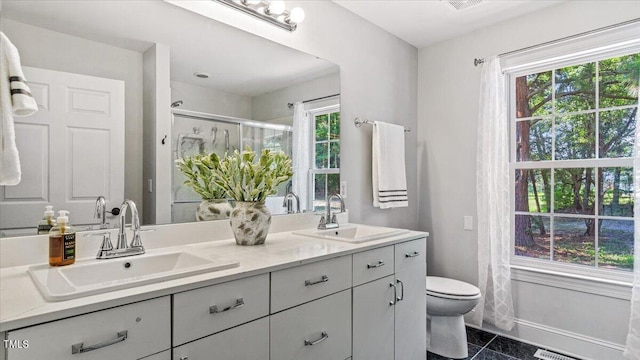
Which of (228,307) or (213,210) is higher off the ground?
(213,210)

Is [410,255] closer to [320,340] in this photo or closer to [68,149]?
[320,340]

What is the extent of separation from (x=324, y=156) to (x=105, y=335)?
1.64 metres

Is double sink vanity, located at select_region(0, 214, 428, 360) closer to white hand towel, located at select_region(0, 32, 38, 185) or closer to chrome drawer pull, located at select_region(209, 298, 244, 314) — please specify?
chrome drawer pull, located at select_region(209, 298, 244, 314)

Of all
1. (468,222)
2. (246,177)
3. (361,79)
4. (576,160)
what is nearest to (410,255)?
(246,177)

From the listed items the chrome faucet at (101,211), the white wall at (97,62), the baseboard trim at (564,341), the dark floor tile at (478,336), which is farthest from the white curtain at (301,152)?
the baseboard trim at (564,341)

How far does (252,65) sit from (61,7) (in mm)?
865

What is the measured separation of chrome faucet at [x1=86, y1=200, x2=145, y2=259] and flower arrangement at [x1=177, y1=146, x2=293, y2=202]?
0.34 meters

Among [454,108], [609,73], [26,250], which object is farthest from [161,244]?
[609,73]

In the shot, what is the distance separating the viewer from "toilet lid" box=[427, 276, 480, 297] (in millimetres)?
2234

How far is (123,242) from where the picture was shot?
51.7 inches

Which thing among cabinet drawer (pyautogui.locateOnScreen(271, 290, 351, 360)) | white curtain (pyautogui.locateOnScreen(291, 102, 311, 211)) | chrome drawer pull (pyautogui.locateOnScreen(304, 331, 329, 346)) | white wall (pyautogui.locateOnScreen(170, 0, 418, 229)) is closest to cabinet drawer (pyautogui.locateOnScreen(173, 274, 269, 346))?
cabinet drawer (pyautogui.locateOnScreen(271, 290, 351, 360))

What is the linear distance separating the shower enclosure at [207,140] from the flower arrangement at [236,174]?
4 cm

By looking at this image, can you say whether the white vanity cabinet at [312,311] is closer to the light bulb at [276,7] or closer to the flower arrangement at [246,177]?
the flower arrangement at [246,177]

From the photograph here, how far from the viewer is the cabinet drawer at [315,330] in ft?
4.09
